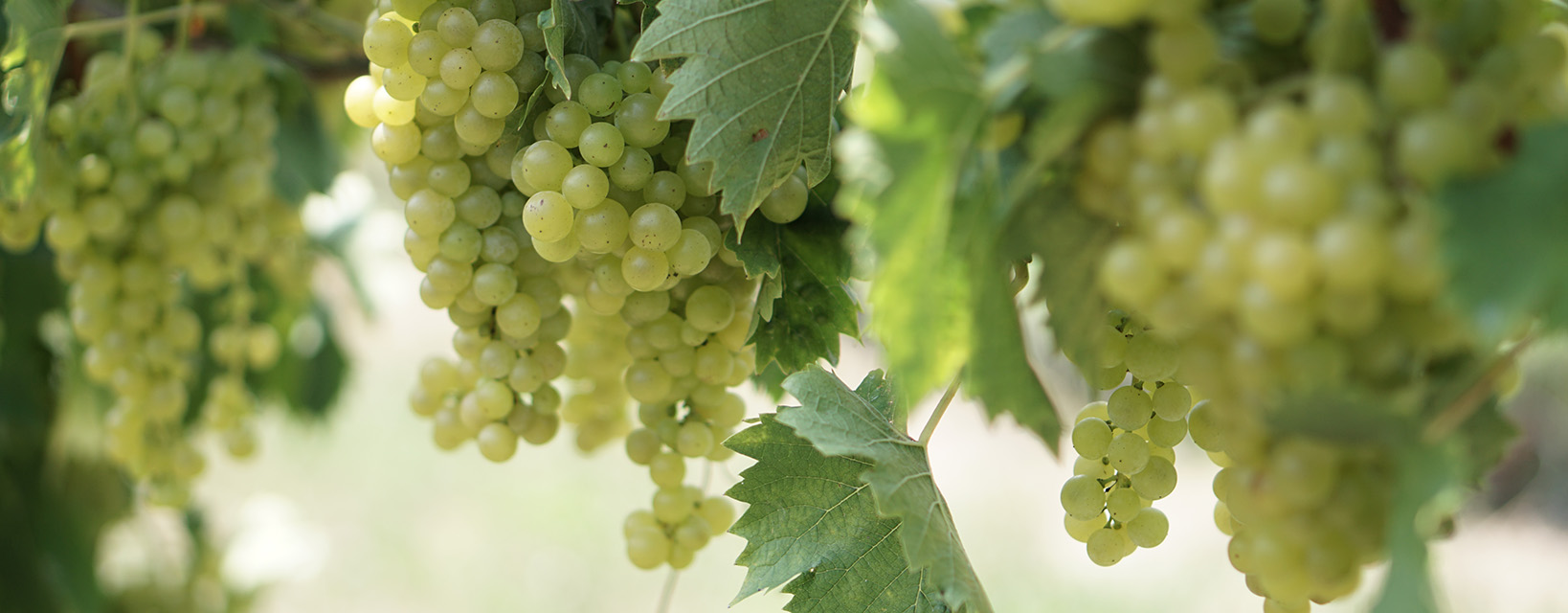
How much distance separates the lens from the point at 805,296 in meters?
0.52

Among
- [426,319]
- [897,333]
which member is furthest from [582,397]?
[426,319]

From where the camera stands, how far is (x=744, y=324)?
0.55 meters

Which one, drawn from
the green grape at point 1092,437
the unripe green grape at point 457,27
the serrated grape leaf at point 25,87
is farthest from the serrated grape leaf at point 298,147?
the green grape at point 1092,437

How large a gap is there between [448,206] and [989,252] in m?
0.29

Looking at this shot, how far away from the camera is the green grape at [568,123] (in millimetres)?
445

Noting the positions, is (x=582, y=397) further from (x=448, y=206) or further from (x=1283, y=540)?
(x=1283, y=540)

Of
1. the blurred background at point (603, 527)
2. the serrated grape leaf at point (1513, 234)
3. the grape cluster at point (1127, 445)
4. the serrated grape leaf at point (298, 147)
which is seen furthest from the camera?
the blurred background at point (603, 527)

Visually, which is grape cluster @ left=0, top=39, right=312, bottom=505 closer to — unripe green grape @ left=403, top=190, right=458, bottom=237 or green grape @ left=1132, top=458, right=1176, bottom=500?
unripe green grape @ left=403, top=190, right=458, bottom=237

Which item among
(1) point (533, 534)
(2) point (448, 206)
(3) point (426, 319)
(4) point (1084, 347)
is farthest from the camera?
(3) point (426, 319)

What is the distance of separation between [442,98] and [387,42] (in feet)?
0.12

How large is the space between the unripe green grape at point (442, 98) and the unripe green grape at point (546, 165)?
0.04 metres

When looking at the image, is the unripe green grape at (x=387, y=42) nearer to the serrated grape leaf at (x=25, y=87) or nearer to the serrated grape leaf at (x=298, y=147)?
the serrated grape leaf at (x=25, y=87)

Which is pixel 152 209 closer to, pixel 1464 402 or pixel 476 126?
pixel 476 126

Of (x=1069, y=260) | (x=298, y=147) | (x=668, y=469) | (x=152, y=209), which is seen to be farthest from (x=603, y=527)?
(x=1069, y=260)
